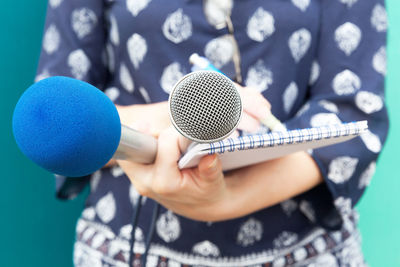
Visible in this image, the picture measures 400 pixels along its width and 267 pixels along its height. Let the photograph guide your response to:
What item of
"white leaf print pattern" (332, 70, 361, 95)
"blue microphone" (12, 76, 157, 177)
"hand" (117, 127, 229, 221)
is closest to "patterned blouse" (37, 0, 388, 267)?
"white leaf print pattern" (332, 70, 361, 95)

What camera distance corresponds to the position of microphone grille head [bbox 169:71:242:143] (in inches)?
10.4

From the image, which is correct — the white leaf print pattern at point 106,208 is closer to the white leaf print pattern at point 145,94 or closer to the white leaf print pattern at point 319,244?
the white leaf print pattern at point 145,94

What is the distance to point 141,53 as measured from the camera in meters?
0.57

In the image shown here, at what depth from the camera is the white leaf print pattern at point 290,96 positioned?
57 cm

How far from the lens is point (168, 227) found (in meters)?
0.57

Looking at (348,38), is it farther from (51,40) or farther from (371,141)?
(51,40)

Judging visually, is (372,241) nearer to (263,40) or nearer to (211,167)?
(263,40)

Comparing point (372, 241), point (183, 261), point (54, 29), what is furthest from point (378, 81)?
point (372, 241)

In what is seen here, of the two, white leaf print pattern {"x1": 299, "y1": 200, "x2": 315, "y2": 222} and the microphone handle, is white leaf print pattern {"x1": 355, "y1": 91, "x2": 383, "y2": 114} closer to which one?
white leaf print pattern {"x1": 299, "y1": 200, "x2": 315, "y2": 222}

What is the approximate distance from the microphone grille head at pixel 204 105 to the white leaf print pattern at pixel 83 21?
0.38 m

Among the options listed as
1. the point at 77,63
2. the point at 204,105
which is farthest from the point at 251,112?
the point at 77,63

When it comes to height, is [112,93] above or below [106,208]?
above

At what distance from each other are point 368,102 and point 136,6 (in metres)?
0.33

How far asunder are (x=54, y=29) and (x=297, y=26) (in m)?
0.35
